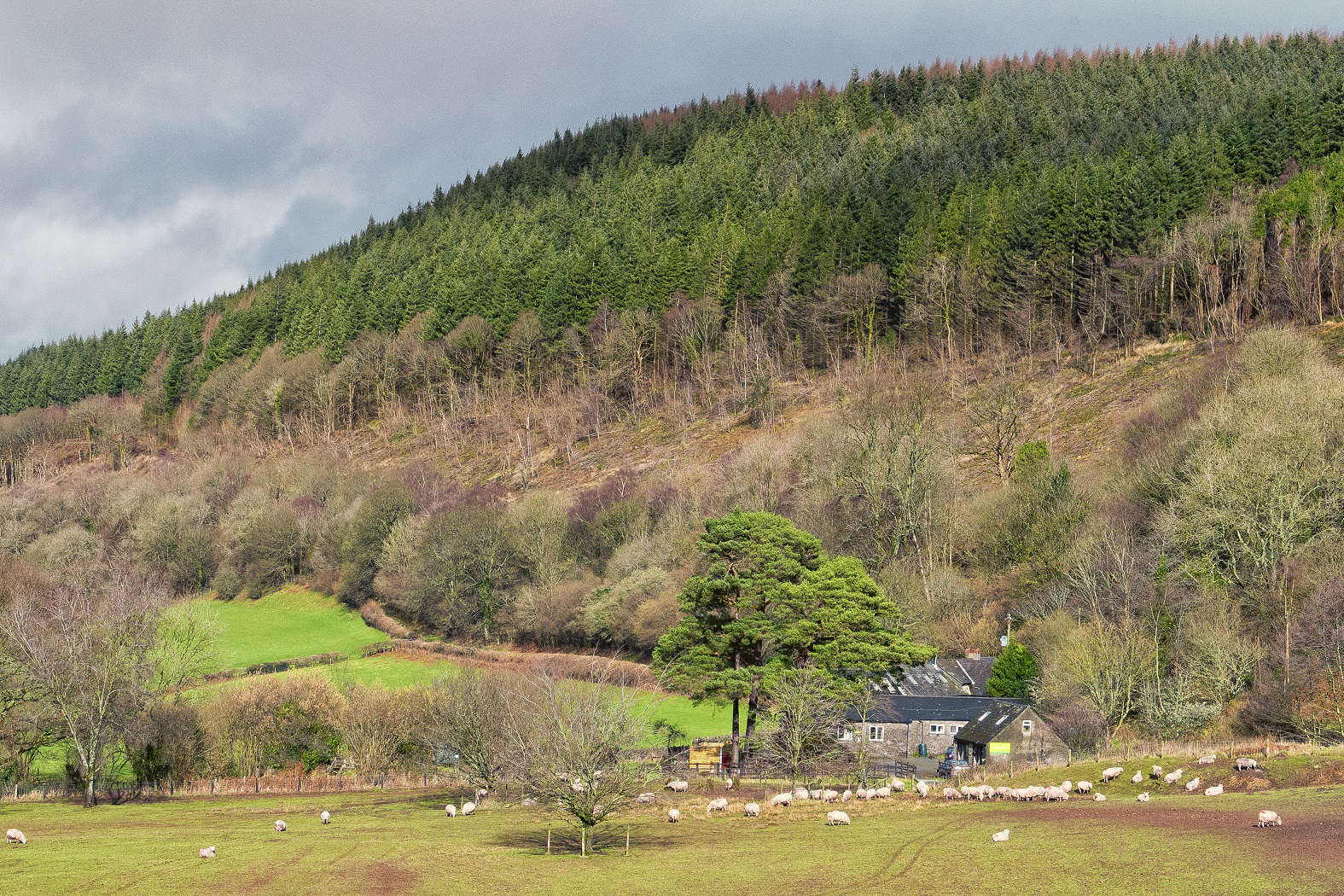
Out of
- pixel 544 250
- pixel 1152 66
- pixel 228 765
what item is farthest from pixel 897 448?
pixel 1152 66

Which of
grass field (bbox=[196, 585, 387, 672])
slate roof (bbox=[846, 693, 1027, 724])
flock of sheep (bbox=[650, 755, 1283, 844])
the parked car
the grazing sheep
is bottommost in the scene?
the parked car

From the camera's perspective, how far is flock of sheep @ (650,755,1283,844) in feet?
144

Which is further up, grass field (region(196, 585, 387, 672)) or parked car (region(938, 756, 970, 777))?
grass field (region(196, 585, 387, 672))

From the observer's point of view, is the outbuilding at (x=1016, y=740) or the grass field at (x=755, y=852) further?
the outbuilding at (x=1016, y=740)

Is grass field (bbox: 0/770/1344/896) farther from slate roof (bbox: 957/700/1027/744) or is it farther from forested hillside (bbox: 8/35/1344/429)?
forested hillside (bbox: 8/35/1344/429)

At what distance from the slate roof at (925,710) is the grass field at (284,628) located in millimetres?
49530

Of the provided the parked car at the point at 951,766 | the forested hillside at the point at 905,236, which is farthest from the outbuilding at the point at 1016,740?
the forested hillside at the point at 905,236

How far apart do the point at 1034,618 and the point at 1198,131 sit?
64.8 meters

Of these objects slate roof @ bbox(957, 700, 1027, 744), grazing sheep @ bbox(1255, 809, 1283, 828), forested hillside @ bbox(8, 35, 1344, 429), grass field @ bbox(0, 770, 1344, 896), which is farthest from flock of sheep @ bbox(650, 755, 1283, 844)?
forested hillside @ bbox(8, 35, 1344, 429)

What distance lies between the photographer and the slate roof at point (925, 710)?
64375 mm

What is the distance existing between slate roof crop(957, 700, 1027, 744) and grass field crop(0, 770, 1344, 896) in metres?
11.8

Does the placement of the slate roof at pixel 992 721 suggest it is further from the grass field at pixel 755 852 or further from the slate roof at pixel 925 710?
the grass field at pixel 755 852

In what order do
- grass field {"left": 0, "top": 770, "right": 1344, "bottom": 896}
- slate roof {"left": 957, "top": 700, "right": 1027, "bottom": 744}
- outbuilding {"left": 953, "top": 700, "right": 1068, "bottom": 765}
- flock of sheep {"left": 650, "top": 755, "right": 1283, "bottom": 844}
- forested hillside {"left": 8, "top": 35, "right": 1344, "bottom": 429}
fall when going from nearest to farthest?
grass field {"left": 0, "top": 770, "right": 1344, "bottom": 896}, flock of sheep {"left": 650, "top": 755, "right": 1283, "bottom": 844}, outbuilding {"left": 953, "top": 700, "right": 1068, "bottom": 765}, slate roof {"left": 957, "top": 700, "right": 1027, "bottom": 744}, forested hillside {"left": 8, "top": 35, "right": 1344, "bottom": 429}

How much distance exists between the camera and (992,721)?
5988 centimetres
